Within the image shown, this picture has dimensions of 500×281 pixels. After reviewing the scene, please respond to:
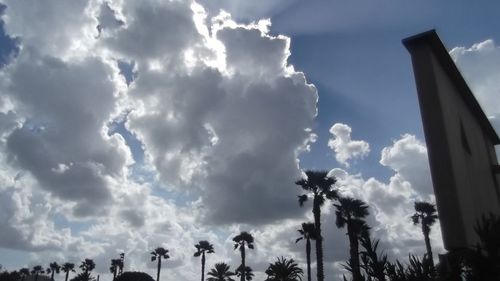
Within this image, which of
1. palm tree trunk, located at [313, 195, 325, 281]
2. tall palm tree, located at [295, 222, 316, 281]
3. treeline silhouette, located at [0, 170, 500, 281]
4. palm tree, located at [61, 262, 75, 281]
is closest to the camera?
treeline silhouette, located at [0, 170, 500, 281]

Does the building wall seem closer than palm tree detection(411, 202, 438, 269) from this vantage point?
Yes

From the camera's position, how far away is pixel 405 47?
13.6 metres

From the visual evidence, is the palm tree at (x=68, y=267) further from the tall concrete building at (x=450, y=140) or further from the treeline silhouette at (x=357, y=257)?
the tall concrete building at (x=450, y=140)

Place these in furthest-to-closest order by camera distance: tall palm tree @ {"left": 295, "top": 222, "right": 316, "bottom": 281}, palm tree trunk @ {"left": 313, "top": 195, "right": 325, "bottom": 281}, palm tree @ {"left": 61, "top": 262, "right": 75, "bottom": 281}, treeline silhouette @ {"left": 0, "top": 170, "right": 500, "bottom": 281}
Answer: palm tree @ {"left": 61, "top": 262, "right": 75, "bottom": 281} < tall palm tree @ {"left": 295, "top": 222, "right": 316, "bottom": 281} < palm tree trunk @ {"left": 313, "top": 195, "right": 325, "bottom": 281} < treeline silhouette @ {"left": 0, "top": 170, "right": 500, "bottom": 281}

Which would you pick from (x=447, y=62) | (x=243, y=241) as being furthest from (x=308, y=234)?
(x=447, y=62)

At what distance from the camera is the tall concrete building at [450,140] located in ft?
37.3

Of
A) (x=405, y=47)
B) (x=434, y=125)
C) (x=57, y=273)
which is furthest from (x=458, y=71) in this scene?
(x=57, y=273)

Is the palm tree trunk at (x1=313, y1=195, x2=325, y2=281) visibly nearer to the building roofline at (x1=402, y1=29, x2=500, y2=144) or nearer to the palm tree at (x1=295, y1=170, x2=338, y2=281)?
the palm tree at (x1=295, y1=170, x2=338, y2=281)

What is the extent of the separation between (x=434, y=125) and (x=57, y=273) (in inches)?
4188

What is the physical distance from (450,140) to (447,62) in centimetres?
336

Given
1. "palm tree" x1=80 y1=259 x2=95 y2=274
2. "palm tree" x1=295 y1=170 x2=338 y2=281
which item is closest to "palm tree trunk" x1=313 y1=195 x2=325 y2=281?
"palm tree" x1=295 y1=170 x2=338 y2=281

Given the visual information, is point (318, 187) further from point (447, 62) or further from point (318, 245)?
point (447, 62)

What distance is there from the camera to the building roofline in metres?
13.3

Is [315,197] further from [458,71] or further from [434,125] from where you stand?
[434,125]
